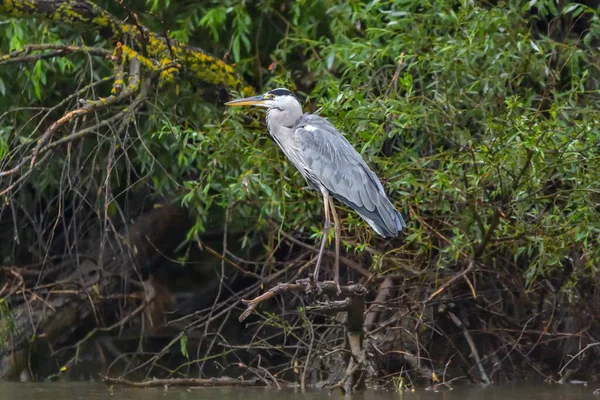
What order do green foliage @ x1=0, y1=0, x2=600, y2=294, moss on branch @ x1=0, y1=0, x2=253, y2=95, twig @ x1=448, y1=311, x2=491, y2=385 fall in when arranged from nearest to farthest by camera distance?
green foliage @ x1=0, y1=0, x2=600, y2=294, moss on branch @ x1=0, y1=0, x2=253, y2=95, twig @ x1=448, y1=311, x2=491, y2=385

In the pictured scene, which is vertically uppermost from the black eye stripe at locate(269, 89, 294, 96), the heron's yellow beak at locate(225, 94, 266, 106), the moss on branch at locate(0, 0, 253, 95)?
the moss on branch at locate(0, 0, 253, 95)

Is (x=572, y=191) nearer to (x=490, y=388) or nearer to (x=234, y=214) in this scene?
(x=490, y=388)

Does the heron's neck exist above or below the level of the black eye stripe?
below

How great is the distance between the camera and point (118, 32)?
6008mm

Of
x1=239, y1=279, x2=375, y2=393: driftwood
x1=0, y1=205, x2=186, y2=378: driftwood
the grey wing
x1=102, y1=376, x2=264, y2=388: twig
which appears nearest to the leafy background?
the grey wing

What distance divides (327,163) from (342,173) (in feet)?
0.39

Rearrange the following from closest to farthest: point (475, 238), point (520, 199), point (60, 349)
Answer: point (520, 199) < point (475, 238) < point (60, 349)

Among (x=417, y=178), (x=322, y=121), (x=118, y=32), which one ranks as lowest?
(x=417, y=178)

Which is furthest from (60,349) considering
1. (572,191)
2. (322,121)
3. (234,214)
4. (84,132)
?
(572,191)

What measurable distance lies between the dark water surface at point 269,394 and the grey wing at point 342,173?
3.12 feet

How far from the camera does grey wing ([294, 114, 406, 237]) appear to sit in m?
5.21

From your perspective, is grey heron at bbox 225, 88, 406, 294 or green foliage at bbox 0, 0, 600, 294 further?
green foliage at bbox 0, 0, 600, 294

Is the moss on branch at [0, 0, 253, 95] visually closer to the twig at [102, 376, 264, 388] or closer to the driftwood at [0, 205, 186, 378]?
the driftwood at [0, 205, 186, 378]

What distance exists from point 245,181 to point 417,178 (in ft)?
3.25
